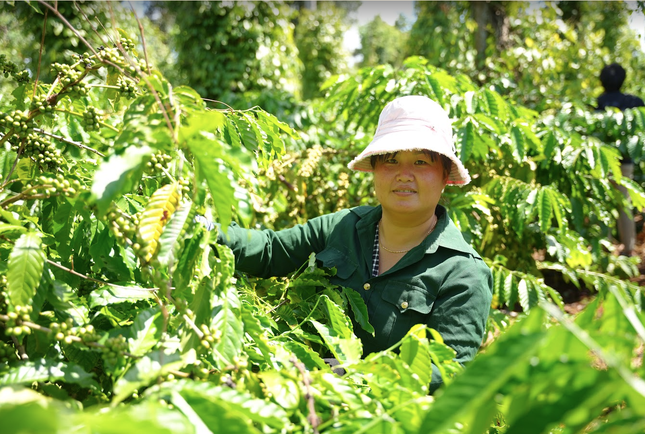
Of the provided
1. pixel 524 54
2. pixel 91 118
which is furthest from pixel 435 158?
pixel 524 54

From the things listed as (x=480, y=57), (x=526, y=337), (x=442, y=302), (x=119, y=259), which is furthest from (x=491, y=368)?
(x=480, y=57)

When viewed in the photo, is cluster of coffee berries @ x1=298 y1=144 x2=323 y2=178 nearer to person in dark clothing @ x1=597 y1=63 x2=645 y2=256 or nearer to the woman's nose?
the woman's nose

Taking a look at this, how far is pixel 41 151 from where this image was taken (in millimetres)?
1127

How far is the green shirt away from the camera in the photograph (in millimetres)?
1435

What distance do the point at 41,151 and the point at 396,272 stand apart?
1024mm

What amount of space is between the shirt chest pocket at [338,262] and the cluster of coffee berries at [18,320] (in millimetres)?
978

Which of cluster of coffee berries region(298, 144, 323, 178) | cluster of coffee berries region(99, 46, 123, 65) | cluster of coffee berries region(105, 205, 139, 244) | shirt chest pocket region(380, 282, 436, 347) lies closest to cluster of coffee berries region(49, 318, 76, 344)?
cluster of coffee berries region(105, 205, 139, 244)

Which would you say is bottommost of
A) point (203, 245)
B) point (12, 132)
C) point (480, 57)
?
point (203, 245)

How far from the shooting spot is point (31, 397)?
56 cm

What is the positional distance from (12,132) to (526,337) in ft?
3.55

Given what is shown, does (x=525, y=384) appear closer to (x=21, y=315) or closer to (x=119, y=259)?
(x=21, y=315)

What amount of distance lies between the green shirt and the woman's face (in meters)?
0.11

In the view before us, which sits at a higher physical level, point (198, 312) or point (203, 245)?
point (203, 245)

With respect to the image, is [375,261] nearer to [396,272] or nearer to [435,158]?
[396,272]
